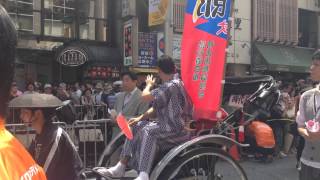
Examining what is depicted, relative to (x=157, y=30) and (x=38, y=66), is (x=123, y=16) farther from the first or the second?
(x=38, y=66)

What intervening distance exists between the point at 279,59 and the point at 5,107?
19990 mm

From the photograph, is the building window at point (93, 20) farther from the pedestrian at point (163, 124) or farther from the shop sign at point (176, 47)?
the pedestrian at point (163, 124)

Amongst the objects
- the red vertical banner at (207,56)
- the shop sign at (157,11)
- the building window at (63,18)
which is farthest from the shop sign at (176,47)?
the red vertical banner at (207,56)

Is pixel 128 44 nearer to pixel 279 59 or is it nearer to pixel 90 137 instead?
pixel 279 59

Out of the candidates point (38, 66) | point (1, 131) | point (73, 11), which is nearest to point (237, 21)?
point (73, 11)

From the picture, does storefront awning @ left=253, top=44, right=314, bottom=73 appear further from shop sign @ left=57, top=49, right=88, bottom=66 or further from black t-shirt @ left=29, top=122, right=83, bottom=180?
black t-shirt @ left=29, top=122, right=83, bottom=180

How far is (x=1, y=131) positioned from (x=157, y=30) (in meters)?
15.9

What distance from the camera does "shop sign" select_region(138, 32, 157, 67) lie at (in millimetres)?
15750

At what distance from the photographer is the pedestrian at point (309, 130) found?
3.47 meters

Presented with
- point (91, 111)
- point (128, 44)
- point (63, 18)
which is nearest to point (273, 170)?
point (91, 111)

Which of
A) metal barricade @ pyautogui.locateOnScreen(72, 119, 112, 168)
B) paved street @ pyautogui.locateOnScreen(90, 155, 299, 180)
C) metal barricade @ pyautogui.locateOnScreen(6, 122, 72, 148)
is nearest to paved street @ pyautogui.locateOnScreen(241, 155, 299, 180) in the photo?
paved street @ pyautogui.locateOnScreen(90, 155, 299, 180)

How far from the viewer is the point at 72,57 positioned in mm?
14711

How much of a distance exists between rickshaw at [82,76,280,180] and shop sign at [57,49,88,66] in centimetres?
909

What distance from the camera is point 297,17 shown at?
21.6 meters
